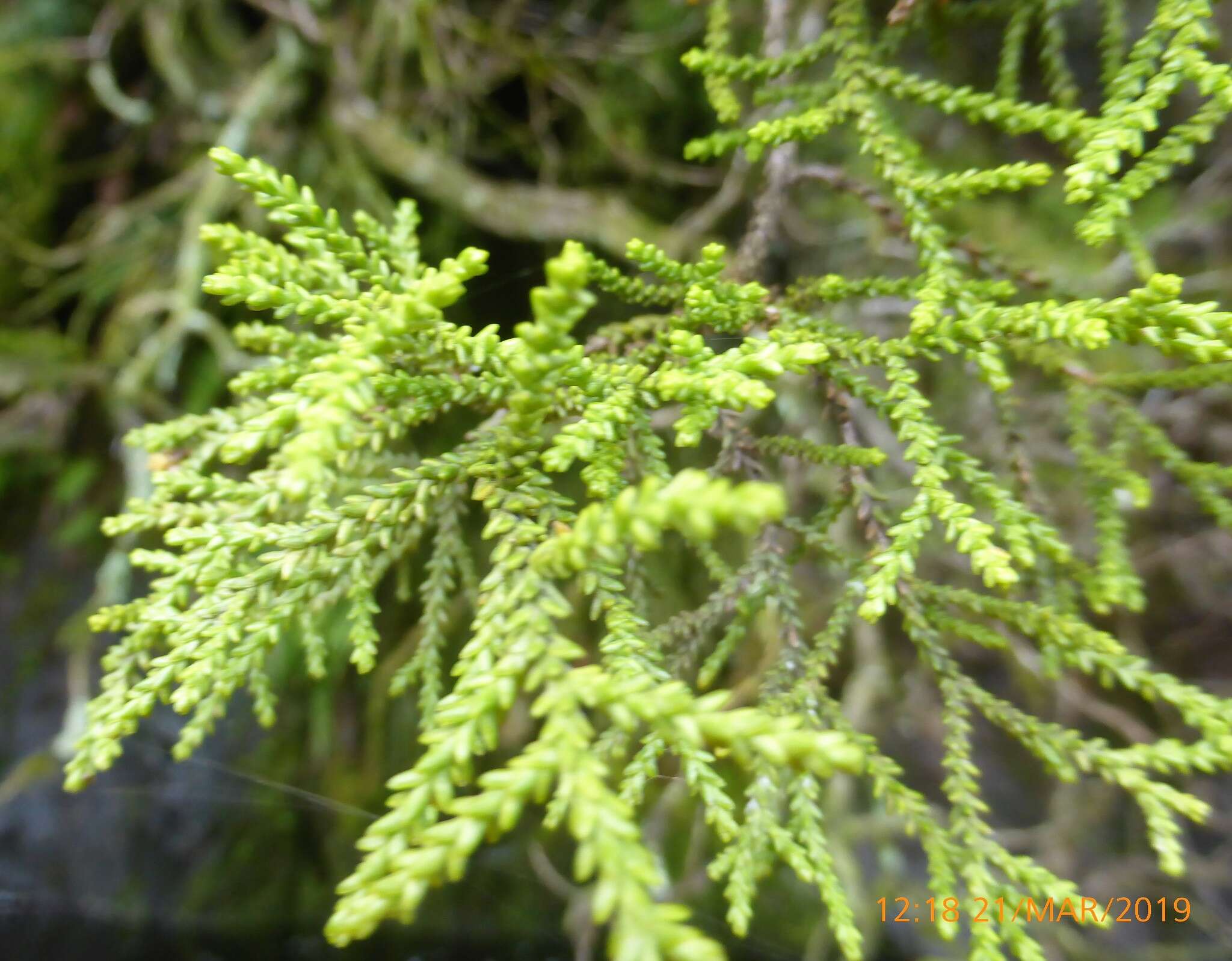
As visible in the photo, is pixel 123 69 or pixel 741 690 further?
pixel 123 69

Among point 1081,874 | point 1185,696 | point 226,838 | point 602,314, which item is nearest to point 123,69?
point 602,314

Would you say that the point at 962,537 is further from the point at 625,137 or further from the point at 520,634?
the point at 625,137

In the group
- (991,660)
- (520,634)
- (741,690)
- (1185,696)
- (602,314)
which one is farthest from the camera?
(991,660)

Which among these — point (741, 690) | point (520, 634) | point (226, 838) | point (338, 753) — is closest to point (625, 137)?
point (741, 690)

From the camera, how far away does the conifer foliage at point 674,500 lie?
533 millimetres

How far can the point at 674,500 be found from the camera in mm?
485

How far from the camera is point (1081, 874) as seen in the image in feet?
7.78

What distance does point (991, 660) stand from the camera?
2.60 meters

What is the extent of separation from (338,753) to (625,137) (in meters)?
1.67

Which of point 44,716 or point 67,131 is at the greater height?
point 67,131

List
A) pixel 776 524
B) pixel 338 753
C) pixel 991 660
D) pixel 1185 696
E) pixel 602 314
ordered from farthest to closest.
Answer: pixel 991 660 → pixel 338 753 → pixel 602 314 → pixel 776 524 → pixel 1185 696

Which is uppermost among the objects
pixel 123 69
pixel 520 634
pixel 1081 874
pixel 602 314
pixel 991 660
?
pixel 123 69

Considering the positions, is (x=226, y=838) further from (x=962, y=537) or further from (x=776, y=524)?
(x=962, y=537)

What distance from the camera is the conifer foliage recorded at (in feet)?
1.75
